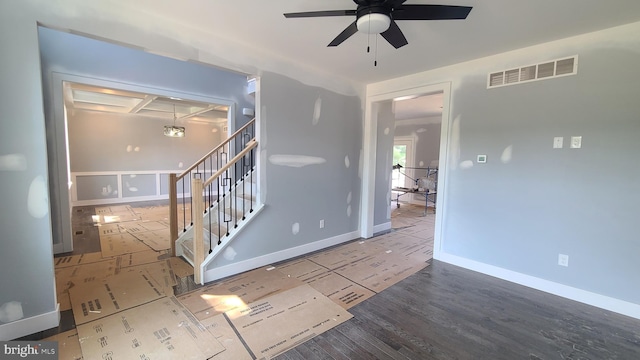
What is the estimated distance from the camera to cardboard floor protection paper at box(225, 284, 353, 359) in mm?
1980

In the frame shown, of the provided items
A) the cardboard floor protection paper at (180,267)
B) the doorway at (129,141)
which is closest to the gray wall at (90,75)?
the doorway at (129,141)

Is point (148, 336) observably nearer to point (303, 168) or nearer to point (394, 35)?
point (303, 168)

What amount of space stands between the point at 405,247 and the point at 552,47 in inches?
121

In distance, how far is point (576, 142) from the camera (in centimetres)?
264

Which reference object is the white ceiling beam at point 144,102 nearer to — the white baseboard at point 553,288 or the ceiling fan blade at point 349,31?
the ceiling fan blade at point 349,31

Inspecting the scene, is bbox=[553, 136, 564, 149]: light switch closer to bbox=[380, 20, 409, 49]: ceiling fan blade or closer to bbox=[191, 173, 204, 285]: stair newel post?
bbox=[380, 20, 409, 49]: ceiling fan blade

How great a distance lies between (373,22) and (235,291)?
9.02ft

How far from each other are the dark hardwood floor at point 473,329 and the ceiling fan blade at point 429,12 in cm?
237

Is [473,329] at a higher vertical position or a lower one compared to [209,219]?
lower

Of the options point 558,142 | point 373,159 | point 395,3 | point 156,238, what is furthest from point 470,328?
point 156,238

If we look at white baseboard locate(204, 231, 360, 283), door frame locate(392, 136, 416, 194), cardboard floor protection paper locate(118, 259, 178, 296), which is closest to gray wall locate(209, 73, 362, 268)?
white baseboard locate(204, 231, 360, 283)

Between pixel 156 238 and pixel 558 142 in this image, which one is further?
pixel 156 238

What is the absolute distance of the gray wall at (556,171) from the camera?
7.95 feet

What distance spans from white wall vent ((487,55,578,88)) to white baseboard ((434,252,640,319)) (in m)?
2.22
